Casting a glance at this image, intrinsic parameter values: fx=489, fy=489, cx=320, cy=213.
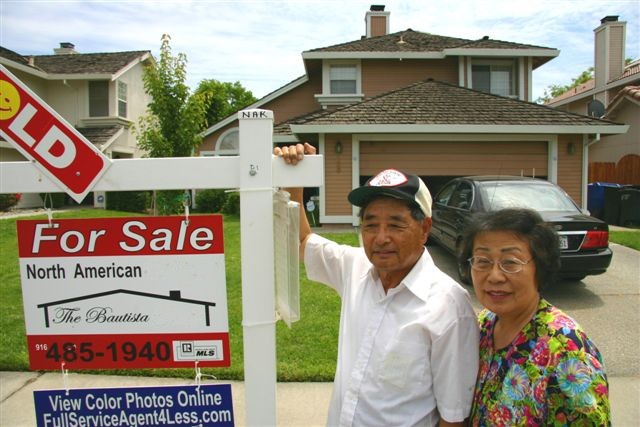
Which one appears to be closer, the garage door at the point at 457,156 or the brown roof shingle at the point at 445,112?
the brown roof shingle at the point at 445,112

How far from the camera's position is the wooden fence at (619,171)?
17.0m

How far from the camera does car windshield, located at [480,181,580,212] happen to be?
685 cm

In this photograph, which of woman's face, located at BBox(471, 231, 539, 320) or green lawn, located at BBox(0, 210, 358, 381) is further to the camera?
green lawn, located at BBox(0, 210, 358, 381)

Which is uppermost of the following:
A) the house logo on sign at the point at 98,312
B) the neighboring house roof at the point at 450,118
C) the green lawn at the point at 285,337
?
the neighboring house roof at the point at 450,118

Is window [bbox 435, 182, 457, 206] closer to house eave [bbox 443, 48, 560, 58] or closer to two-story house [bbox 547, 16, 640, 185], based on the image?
house eave [bbox 443, 48, 560, 58]

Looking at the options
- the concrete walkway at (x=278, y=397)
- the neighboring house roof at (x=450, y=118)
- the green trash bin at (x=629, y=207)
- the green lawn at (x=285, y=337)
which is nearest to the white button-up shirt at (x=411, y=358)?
the concrete walkway at (x=278, y=397)

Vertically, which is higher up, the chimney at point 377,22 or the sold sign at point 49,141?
the chimney at point 377,22

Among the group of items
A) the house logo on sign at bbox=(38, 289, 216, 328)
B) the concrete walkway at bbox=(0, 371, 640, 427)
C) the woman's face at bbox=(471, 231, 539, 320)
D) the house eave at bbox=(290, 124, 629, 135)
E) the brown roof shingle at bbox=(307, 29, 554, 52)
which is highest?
the brown roof shingle at bbox=(307, 29, 554, 52)

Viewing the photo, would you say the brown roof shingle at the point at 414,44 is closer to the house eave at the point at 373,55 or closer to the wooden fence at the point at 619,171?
the house eave at the point at 373,55

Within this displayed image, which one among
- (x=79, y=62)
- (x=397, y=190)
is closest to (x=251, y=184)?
(x=397, y=190)

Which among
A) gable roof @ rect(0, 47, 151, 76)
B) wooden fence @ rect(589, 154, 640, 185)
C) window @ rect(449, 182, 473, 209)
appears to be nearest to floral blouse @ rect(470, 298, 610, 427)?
window @ rect(449, 182, 473, 209)

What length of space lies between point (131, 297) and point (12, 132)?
659mm

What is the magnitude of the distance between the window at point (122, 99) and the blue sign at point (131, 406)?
21.5 meters

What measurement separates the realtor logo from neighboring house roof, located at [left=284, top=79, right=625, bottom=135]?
10.6 metres
